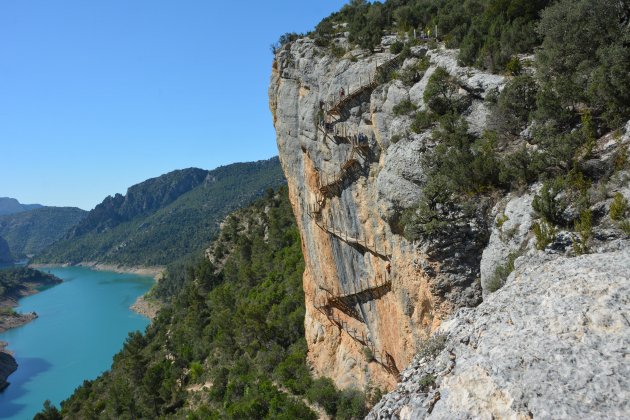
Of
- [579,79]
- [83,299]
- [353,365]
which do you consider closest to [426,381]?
[579,79]

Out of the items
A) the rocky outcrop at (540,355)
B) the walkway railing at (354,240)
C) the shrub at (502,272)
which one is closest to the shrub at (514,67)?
the shrub at (502,272)

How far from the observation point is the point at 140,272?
474 ft

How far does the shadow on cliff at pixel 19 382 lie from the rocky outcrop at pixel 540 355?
62884mm

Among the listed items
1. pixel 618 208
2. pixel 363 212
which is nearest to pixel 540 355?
pixel 618 208

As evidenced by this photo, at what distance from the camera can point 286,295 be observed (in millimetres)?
35188

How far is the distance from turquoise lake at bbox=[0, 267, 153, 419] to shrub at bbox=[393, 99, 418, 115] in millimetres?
58858

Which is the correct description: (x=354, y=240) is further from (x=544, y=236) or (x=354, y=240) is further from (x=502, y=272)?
(x=544, y=236)

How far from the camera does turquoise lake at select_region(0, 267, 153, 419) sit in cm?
5647

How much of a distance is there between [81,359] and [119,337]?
860 cm

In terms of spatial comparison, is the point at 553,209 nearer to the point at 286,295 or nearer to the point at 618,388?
the point at 618,388

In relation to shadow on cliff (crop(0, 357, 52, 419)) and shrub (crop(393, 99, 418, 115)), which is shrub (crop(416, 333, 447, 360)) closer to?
shrub (crop(393, 99, 418, 115))

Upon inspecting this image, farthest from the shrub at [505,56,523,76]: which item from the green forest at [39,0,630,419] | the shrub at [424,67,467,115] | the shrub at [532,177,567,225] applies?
the shrub at [532,177,567,225]

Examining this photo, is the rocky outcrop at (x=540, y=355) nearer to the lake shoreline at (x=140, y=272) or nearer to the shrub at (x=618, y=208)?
the shrub at (x=618, y=208)

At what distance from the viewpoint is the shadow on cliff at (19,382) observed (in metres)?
51.8
